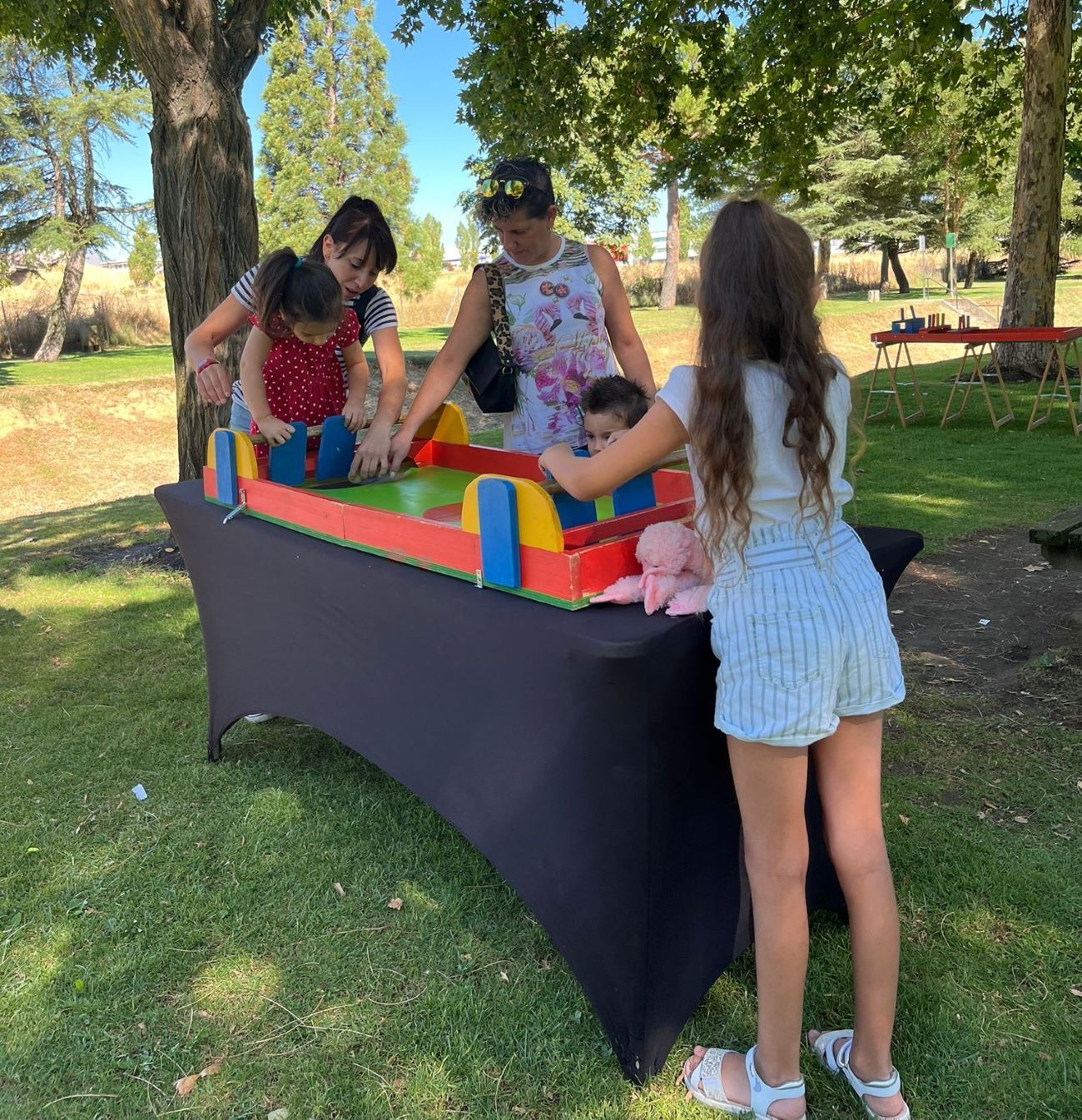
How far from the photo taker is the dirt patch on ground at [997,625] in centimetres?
363

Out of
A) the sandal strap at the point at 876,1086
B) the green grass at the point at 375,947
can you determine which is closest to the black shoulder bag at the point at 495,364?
the green grass at the point at 375,947

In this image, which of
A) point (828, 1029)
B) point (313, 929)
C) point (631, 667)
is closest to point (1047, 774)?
point (828, 1029)

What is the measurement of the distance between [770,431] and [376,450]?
1.56 m

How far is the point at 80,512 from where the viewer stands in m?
9.02

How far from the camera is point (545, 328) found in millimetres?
2725

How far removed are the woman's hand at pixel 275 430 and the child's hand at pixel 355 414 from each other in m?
0.23

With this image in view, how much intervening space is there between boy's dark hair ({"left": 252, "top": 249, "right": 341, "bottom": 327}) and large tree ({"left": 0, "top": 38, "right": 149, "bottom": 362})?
20.6 metres

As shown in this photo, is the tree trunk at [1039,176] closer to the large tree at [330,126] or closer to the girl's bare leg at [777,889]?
the girl's bare leg at [777,889]

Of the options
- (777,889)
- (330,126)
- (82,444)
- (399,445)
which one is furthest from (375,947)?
(330,126)

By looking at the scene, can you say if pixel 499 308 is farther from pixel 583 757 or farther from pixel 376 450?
pixel 583 757

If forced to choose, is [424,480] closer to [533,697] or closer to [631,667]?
[533,697]

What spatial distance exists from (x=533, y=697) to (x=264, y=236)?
95.5 ft

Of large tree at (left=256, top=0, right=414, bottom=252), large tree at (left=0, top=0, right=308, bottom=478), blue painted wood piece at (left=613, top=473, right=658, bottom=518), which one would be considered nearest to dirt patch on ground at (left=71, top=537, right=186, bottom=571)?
large tree at (left=0, top=0, right=308, bottom=478)

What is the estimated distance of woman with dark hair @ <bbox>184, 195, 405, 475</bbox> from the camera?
2.84 metres
